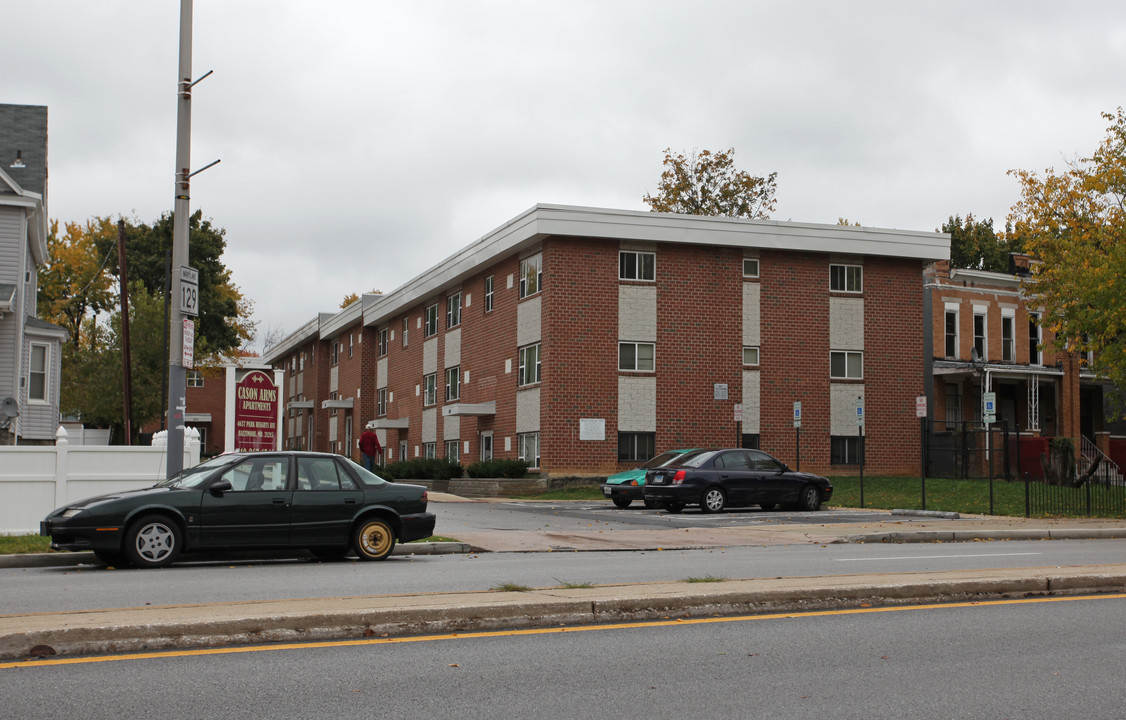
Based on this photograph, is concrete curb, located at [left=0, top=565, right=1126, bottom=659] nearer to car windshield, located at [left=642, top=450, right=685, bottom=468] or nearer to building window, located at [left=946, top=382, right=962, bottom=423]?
car windshield, located at [left=642, top=450, right=685, bottom=468]

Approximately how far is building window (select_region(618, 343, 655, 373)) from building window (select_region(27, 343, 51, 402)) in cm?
1758

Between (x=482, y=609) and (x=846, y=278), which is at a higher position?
(x=846, y=278)

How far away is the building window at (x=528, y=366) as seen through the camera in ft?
122

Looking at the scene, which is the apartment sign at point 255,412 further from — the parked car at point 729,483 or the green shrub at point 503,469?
the green shrub at point 503,469

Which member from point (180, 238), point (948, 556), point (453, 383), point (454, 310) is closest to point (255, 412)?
point (180, 238)

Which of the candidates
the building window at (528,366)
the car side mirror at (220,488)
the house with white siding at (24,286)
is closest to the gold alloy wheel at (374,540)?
the car side mirror at (220,488)

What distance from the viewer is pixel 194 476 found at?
14141 mm

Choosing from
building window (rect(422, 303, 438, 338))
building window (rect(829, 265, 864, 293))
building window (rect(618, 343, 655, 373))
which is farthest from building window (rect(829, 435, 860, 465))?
building window (rect(422, 303, 438, 338))

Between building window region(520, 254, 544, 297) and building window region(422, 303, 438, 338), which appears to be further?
building window region(422, 303, 438, 338)

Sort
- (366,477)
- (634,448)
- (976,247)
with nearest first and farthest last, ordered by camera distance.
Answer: (366,477) → (634,448) → (976,247)

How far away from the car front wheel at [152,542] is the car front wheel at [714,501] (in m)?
14.4

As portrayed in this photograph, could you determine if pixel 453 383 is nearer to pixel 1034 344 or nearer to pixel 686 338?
pixel 686 338

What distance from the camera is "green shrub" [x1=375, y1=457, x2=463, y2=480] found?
37.2 meters

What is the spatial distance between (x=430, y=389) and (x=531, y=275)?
37.2 ft
